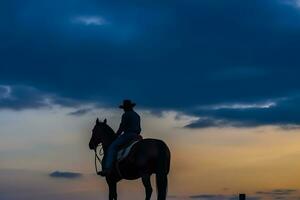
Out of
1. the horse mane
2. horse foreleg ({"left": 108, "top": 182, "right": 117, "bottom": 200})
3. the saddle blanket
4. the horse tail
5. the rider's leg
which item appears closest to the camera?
the horse tail

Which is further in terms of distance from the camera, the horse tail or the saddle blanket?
the saddle blanket

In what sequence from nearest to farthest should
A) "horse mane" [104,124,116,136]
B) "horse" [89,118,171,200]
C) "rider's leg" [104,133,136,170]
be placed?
1. "horse" [89,118,171,200]
2. "rider's leg" [104,133,136,170]
3. "horse mane" [104,124,116,136]

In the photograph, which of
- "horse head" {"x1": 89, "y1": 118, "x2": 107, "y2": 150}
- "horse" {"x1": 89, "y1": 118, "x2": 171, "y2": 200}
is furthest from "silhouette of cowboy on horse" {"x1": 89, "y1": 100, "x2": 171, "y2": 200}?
"horse head" {"x1": 89, "y1": 118, "x2": 107, "y2": 150}

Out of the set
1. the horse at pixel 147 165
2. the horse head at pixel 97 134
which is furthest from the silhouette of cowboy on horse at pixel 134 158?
the horse head at pixel 97 134

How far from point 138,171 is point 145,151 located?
931 mm

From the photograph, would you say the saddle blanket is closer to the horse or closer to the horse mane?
the horse

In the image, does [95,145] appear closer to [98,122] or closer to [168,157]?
[98,122]

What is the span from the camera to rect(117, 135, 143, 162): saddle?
1448 inches

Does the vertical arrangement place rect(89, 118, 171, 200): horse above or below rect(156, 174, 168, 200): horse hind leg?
above

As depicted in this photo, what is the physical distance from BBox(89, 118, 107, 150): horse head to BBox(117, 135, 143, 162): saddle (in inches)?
62.6

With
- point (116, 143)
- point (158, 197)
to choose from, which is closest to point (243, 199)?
point (158, 197)

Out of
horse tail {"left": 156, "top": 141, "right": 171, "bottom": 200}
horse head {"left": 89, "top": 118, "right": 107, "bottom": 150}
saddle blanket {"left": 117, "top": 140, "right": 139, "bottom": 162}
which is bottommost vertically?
horse tail {"left": 156, "top": 141, "right": 171, "bottom": 200}

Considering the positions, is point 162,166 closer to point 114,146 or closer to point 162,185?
point 162,185

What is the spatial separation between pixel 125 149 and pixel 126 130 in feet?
2.17
